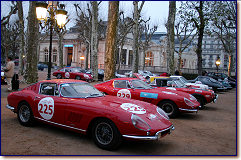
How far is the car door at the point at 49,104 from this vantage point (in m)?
5.04

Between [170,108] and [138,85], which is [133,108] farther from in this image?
[138,85]

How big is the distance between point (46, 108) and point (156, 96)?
387 cm

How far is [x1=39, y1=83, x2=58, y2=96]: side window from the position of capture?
213 inches

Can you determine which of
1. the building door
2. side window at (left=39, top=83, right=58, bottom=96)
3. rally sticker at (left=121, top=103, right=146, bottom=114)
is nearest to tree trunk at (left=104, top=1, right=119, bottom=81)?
side window at (left=39, top=83, right=58, bottom=96)

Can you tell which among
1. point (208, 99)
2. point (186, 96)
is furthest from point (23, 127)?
point (208, 99)

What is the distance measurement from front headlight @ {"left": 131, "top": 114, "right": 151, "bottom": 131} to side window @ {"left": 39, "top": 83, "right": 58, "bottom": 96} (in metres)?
2.23

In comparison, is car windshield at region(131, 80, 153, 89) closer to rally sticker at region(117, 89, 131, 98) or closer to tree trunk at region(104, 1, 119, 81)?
rally sticker at region(117, 89, 131, 98)

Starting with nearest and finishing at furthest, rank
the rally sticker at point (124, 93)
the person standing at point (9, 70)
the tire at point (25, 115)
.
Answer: the tire at point (25, 115) → the rally sticker at point (124, 93) → the person standing at point (9, 70)

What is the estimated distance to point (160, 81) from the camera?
10336mm

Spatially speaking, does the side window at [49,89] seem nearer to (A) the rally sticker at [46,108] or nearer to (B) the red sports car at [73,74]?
(A) the rally sticker at [46,108]

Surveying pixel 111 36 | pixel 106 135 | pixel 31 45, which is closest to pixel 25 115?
pixel 106 135

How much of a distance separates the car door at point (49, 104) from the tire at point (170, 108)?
3.85 metres

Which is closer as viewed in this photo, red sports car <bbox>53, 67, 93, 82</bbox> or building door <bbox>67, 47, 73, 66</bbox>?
red sports car <bbox>53, 67, 93, 82</bbox>

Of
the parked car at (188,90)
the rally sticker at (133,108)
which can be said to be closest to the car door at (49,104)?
the rally sticker at (133,108)
